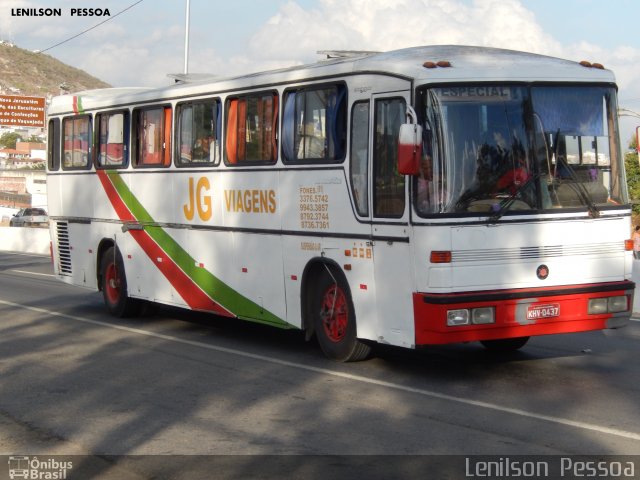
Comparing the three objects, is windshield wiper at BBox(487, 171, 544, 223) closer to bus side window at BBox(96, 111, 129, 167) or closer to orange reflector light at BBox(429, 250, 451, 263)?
orange reflector light at BBox(429, 250, 451, 263)

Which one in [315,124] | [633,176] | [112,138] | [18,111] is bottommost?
[315,124]

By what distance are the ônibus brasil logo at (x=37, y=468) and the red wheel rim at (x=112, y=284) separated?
29.3ft

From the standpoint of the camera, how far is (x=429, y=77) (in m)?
10.1

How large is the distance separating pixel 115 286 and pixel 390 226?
7411mm

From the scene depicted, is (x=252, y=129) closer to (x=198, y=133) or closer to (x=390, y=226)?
(x=198, y=133)

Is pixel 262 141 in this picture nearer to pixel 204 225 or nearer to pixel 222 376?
pixel 204 225

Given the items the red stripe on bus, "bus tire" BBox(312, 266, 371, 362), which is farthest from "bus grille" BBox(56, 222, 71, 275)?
"bus tire" BBox(312, 266, 371, 362)

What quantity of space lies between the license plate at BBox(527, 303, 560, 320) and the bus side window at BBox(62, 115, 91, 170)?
908cm

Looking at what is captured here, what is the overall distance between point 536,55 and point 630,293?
2.59m

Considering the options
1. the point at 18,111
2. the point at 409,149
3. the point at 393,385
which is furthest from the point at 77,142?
the point at 18,111

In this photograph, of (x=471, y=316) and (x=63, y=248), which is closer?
(x=471, y=316)

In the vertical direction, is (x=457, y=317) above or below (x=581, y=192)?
below

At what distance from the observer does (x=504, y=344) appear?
40.5ft

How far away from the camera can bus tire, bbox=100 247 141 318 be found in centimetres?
1648
